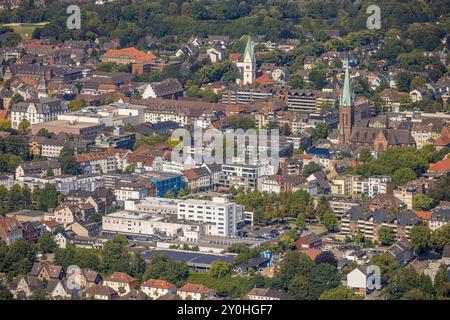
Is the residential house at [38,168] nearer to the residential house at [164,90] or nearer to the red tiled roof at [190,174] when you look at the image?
the red tiled roof at [190,174]

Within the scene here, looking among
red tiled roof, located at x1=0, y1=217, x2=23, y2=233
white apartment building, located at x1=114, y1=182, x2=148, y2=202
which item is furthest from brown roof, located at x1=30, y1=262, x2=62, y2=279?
white apartment building, located at x1=114, y1=182, x2=148, y2=202

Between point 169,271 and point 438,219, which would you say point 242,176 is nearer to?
point 438,219

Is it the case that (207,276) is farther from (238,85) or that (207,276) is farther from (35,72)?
(35,72)

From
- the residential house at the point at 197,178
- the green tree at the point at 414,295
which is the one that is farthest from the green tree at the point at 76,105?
the green tree at the point at 414,295

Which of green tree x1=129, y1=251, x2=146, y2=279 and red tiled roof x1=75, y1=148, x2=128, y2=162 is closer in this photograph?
green tree x1=129, y1=251, x2=146, y2=279

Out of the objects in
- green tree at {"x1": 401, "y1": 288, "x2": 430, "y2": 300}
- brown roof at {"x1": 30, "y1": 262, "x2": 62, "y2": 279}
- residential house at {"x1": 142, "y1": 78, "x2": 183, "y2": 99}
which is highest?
residential house at {"x1": 142, "y1": 78, "x2": 183, "y2": 99}

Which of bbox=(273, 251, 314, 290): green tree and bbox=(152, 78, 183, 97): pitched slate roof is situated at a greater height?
bbox=(152, 78, 183, 97): pitched slate roof

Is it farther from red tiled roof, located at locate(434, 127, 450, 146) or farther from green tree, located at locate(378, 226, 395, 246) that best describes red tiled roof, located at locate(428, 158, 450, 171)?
green tree, located at locate(378, 226, 395, 246)
